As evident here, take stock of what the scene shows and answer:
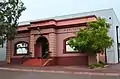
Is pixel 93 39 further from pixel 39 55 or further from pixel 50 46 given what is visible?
pixel 39 55

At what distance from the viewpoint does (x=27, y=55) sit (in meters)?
28.7

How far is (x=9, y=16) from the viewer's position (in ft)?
79.8

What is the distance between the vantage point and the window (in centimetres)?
2942

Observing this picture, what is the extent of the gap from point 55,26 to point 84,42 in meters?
6.59

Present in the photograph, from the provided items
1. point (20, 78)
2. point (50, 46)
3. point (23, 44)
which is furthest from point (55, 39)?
point (20, 78)

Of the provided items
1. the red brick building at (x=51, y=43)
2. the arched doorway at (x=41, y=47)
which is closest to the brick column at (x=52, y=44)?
the red brick building at (x=51, y=43)

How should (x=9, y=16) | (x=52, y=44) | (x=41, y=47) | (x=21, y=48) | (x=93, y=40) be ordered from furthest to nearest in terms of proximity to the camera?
(x=21, y=48) < (x=41, y=47) < (x=52, y=44) < (x=9, y=16) < (x=93, y=40)

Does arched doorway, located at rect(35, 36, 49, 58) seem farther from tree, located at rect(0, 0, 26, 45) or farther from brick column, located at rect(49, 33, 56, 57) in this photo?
tree, located at rect(0, 0, 26, 45)

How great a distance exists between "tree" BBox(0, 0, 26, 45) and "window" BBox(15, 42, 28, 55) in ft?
15.0

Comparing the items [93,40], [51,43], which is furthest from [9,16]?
[93,40]

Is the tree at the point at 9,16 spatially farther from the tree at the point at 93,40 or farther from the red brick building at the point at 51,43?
the tree at the point at 93,40

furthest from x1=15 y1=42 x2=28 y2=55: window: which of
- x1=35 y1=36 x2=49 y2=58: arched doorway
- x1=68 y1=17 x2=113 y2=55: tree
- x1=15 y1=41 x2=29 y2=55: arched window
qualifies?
x1=68 y1=17 x2=113 y2=55: tree

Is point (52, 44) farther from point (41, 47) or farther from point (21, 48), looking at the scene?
point (21, 48)

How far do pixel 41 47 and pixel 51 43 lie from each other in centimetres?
295
